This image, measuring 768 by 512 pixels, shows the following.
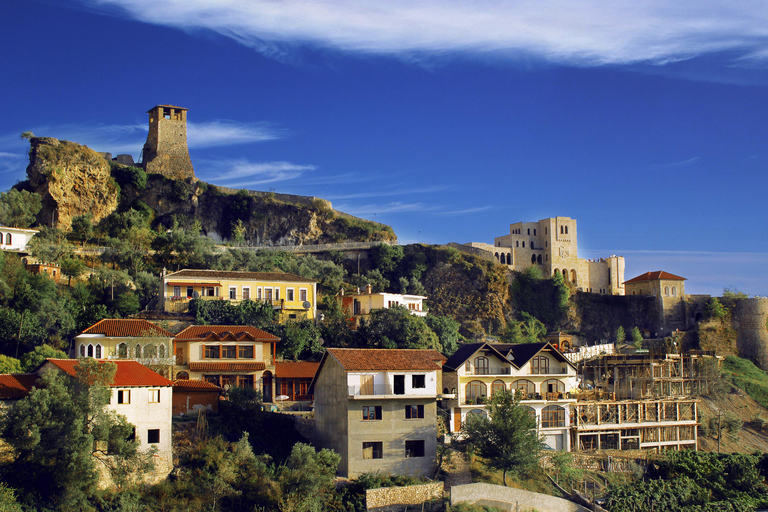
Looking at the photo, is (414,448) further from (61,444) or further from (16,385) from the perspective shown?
(16,385)

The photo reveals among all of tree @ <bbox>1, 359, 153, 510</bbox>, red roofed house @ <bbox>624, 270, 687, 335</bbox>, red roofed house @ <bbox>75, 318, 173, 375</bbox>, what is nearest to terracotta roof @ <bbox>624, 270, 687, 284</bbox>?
red roofed house @ <bbox>624, 270, 687, 335</bbox>

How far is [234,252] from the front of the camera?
234 feet

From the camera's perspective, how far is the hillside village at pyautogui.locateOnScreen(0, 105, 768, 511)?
33312mm

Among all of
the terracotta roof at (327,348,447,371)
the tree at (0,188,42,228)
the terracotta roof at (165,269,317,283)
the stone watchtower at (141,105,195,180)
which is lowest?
the terracotta roof at (327,348,447,371)

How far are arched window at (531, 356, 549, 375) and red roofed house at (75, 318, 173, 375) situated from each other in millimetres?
20044

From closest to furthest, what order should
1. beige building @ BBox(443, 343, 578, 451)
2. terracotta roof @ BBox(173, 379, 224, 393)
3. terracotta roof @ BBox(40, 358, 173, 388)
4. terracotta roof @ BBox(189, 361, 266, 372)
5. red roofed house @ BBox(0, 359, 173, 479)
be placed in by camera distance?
1. red roofed house @ BBox(0, 359, 173, 479)
2. terracotta roof @ BBox(40, 358, 173, 388)
3. terracotta roof @ BBox(173, 379, 224, 393)
4. beige building @ BBox(443, 343, 578, 451)
5. terracotta roof @ BBox(189, 361, 266, 372)

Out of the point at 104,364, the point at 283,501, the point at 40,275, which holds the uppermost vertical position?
the point at 40,275

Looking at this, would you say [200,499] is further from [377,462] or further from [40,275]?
[40,275]

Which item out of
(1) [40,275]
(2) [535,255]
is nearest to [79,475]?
(1) [40,275]

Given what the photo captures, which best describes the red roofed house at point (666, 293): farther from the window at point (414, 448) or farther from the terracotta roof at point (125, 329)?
the terracotta roof at point (125, 329)

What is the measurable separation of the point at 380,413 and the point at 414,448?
94.8 inches

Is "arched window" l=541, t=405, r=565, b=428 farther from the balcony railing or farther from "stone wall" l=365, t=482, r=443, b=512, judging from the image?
"stone wall" l=365, t=482, r=443, b=512

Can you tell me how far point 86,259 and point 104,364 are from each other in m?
34.1

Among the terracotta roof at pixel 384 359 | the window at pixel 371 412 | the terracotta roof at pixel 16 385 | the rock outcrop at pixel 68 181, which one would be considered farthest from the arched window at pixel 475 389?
the rock outcrop at pixel 68 181
